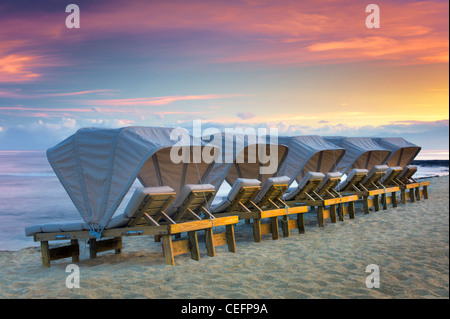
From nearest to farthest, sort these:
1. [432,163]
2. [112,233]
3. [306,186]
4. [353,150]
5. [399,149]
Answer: [112,233] → [306,186] → [353,150] → [399,149] → [432,163]

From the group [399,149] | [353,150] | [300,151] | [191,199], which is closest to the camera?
[191,199]

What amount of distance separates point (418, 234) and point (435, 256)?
2.15 m

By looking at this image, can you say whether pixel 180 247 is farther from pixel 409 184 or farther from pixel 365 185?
pixel 409 184

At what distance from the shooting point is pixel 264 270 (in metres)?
6.92

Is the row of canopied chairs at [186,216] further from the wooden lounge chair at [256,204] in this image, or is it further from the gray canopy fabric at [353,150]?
the gray canopy fabric at [353,150]

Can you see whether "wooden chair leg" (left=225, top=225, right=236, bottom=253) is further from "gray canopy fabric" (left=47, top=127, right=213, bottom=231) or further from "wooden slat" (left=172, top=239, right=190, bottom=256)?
"gray canopy fabric" (left=47, top=127, right=213, bottom=231)

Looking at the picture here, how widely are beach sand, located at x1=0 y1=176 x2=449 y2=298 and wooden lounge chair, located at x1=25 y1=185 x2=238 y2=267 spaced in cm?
23

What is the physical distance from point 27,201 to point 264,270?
22.4 m

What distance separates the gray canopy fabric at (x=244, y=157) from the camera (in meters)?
10.0

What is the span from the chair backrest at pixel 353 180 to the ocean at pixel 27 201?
897 cm

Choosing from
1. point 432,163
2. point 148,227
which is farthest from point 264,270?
point 432,163

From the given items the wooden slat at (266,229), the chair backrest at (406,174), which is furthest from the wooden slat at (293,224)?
the chair backrest at (406,174)

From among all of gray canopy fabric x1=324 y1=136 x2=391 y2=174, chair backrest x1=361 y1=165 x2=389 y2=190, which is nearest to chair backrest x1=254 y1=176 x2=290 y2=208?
chair backrest x1=361 y1=165 x2=389 y2=190
